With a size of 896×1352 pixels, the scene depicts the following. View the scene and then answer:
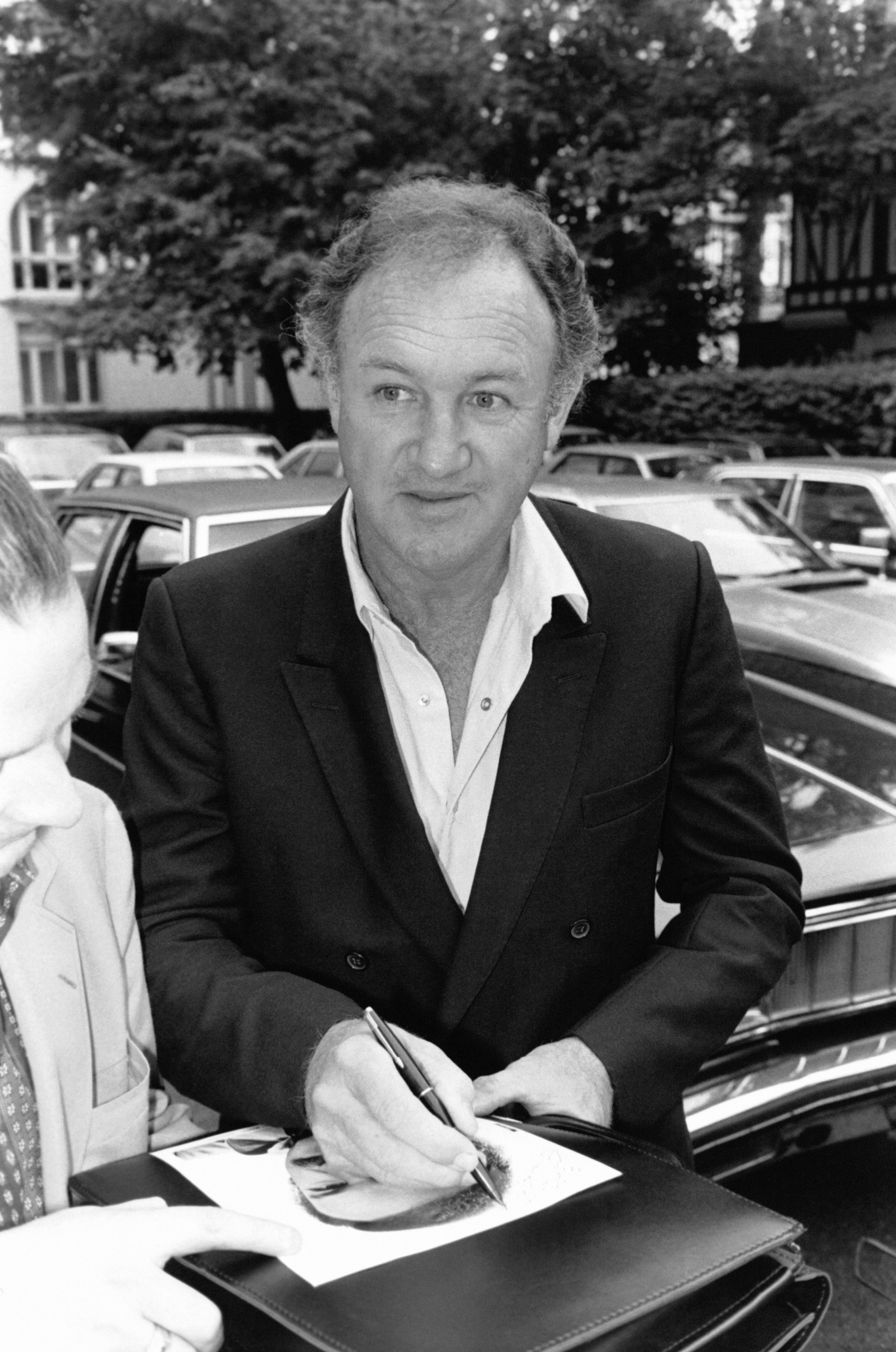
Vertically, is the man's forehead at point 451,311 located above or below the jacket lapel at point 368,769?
above

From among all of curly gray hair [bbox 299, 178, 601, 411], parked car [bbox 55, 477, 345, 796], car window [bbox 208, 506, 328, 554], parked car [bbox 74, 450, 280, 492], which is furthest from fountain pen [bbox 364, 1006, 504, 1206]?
parked car [bbox 74, 450, 280, 492]

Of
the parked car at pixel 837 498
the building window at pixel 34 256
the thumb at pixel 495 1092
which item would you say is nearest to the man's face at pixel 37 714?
the thumb at pixel 495 1092

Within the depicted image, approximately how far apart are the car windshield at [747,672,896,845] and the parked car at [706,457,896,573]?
3807 millimetres

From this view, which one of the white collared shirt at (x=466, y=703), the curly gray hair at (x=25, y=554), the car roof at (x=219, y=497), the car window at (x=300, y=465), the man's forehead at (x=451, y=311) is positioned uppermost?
the man's forehead at (x=451, y=311)

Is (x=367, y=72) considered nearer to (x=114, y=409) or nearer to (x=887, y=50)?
(x=887, y=50)

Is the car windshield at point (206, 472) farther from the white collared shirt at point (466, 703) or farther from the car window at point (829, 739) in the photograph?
the white collared shirt at point (466, 703)

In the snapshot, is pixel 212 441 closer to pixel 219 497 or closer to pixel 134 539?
A: pixel 134 539

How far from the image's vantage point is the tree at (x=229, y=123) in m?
20.5

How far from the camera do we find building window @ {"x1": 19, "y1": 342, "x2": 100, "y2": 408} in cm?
3741

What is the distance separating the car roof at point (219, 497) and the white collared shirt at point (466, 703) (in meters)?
3.35

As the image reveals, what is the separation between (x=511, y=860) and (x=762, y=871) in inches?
15.6

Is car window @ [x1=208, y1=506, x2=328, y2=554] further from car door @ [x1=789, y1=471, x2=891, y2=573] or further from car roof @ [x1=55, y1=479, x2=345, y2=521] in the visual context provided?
car door @ [x1=789, y1=471, x2=891, y2=573]

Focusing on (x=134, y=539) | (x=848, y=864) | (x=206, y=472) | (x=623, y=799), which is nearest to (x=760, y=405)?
(x=206, y=472)

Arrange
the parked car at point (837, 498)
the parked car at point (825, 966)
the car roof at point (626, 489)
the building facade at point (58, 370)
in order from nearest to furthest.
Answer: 1. the parked car at point (825, 966)
2. the car roof at point (626, 489)
3. the parked car at point (837, 498)
4. the building facade at point (58, 370)
